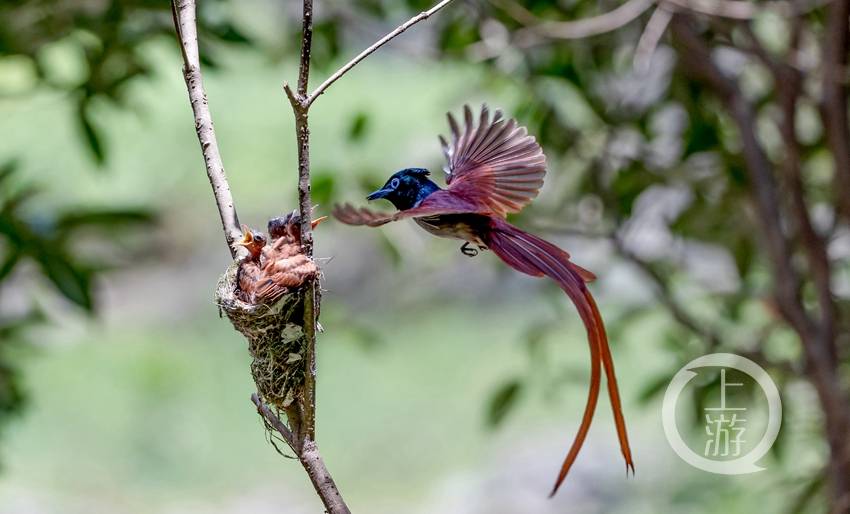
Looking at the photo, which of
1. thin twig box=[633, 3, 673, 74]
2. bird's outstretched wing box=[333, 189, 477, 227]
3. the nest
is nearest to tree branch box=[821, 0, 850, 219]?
thin twig box=[633, 3, 673, 74]

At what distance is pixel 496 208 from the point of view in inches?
46.9

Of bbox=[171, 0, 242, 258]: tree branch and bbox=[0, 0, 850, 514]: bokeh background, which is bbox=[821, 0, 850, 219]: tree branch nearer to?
bbox=[0, 0, 850, 514]: bokeh background

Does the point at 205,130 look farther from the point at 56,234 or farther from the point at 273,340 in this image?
the point at 56,234

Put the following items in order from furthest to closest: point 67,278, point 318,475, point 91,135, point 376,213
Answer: point 91,135
point 67,278
point 318,475
point 376,213

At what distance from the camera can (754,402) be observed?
10.1ft

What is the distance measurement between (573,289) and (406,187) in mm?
294

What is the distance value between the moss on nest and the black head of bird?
0.16 metres

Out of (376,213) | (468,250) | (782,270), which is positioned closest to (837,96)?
(782,270)

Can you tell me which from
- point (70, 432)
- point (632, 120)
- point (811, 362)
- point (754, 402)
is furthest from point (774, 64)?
point (70, 432)

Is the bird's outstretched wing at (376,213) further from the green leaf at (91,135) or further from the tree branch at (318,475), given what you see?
the green leaf at (91,135)

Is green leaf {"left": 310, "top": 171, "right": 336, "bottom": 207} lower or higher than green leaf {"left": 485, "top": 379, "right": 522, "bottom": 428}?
higher

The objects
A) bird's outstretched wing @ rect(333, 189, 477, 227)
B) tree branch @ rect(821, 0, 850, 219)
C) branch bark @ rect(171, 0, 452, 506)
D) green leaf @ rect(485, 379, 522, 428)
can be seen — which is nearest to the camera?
bird's outstretched wing @ rect(333, 189, 477, 227)

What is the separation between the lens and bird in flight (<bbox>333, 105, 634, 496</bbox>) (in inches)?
37.5

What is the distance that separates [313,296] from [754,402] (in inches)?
86.0
